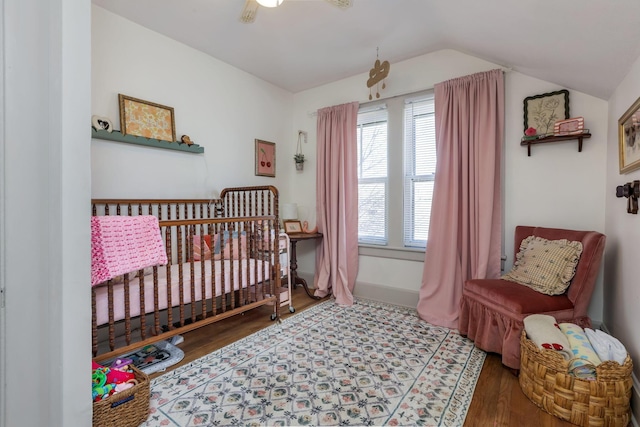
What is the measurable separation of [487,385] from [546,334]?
0.43 metres

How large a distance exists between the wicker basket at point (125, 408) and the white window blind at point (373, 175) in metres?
2.42

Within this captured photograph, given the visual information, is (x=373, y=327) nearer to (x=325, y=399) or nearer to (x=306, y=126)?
(x=325, y=399)

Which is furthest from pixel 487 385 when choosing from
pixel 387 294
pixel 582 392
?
pixel 387 294

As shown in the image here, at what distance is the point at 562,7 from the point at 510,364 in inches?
76.6

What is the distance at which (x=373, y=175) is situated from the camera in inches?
129

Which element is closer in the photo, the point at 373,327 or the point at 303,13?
the point at 303,13

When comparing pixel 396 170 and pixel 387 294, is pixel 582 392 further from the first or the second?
pixel 396 170

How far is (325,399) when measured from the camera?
5.03ft

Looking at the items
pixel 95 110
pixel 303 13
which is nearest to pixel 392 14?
pixel 303 13

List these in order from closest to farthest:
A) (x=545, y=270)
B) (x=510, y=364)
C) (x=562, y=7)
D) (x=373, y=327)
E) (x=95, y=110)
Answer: (x=562, y=7) < (x=510, y=364) < (x=545, y=270) < (x=95, y=110) < (x=373, y=327)

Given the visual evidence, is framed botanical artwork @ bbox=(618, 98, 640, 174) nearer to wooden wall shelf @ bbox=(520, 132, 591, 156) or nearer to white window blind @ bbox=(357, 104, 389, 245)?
wooden wall shelf @ bbox=(520, 132, 591, 156)

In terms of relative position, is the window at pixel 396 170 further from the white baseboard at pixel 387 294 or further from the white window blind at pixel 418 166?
the white baseboard at pixel 387 294

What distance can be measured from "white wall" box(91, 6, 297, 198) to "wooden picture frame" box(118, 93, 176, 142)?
2.3 inches

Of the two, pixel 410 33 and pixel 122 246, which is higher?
pixel 410 33
